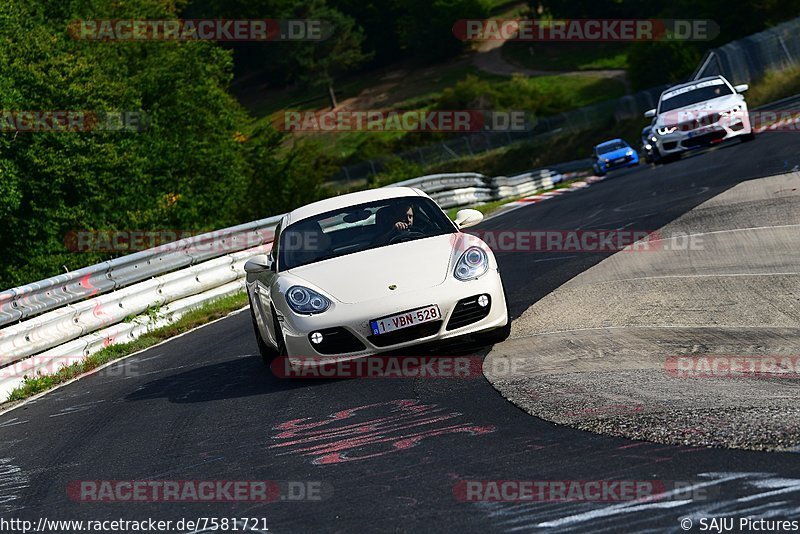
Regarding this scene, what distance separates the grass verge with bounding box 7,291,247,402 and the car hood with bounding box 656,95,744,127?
10.6 m

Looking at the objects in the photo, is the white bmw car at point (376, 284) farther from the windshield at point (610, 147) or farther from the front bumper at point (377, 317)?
the windshield at point (610, 147)

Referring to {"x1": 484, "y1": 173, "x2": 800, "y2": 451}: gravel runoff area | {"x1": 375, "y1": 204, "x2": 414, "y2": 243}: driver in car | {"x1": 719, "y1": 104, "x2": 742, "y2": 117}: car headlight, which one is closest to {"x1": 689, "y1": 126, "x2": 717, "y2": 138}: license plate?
{"x1": 719, "y1": 104, "x2": 742, "y2": 117}: car headlight

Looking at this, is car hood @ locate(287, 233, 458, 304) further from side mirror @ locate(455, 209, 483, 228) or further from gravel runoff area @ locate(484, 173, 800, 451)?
gravel runoff area @ locate(484, 173, 800, 451)

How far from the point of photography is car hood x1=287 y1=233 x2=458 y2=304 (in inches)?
323

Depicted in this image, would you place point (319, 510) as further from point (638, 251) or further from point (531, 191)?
point (531, 191)

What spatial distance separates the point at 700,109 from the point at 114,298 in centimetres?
1355

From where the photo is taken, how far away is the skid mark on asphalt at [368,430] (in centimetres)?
612

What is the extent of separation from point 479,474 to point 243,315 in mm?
9799

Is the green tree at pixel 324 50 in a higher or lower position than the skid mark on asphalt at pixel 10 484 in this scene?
higher

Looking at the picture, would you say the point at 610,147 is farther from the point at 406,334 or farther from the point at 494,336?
the point at 406,334

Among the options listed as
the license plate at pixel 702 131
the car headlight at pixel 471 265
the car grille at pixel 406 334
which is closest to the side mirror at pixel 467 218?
the car headlight at pixel 471 265

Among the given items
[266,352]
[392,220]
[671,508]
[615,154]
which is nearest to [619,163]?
[615,154]

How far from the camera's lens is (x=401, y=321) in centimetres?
804

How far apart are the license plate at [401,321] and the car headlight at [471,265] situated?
0.45 meters
